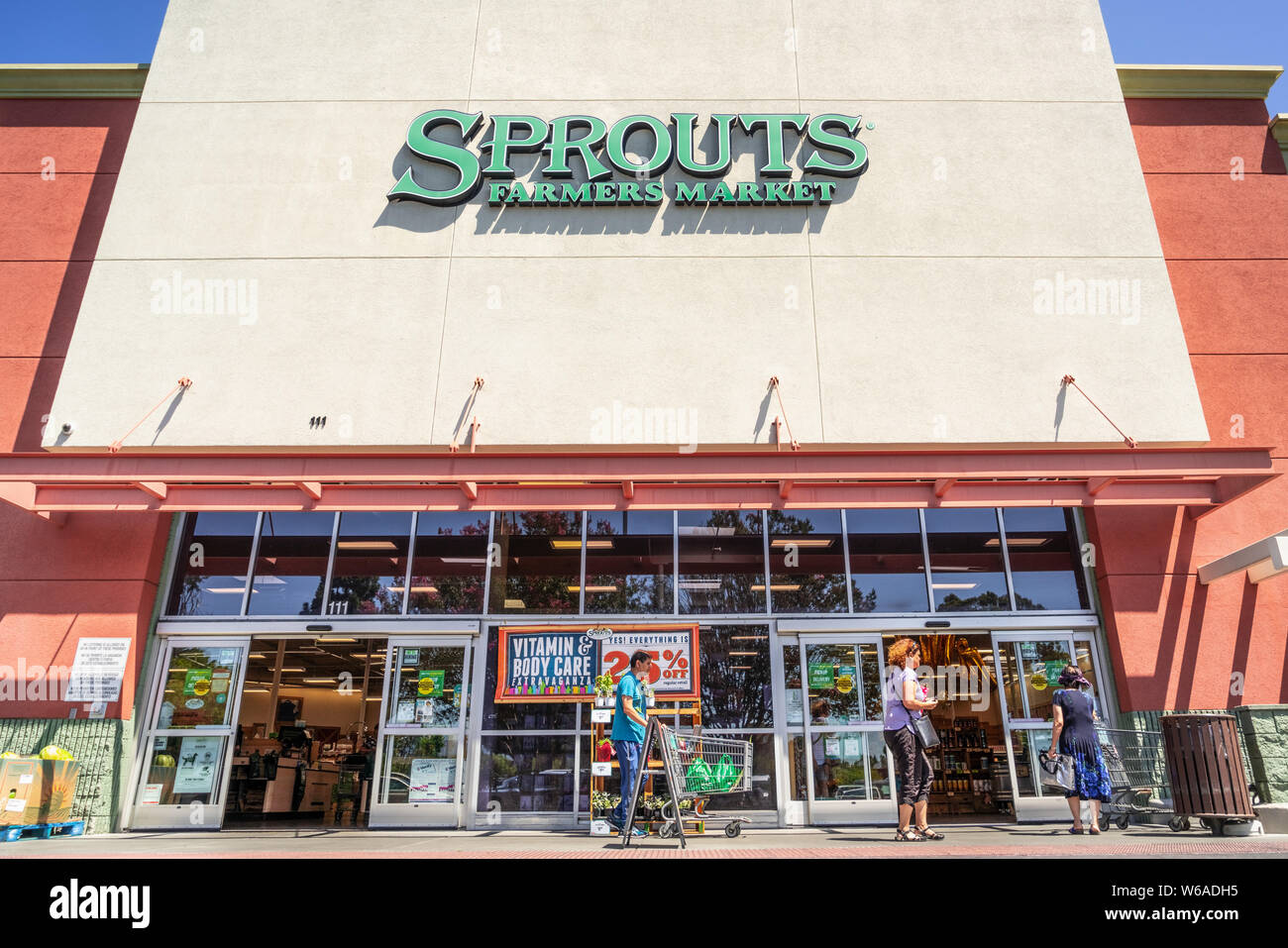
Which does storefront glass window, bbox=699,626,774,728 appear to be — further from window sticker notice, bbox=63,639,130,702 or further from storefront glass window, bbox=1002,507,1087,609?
window sticker notice, bbox=63,639,130,702

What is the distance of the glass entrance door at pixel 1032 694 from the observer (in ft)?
33.6

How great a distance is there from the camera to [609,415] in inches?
413

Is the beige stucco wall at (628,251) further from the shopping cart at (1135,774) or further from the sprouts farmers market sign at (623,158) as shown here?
the shopping cart at (1135,774)

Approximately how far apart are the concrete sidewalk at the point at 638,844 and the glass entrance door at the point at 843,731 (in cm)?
39

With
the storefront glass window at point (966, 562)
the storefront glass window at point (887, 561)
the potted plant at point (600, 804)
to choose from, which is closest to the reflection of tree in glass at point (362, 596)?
the potted plant at point (600, 804)

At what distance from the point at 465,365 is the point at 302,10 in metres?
6.79

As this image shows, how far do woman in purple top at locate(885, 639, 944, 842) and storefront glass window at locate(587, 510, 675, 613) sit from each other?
359 cm

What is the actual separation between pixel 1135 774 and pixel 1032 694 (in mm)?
1430

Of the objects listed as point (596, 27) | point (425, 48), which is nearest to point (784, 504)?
point (596, 27)

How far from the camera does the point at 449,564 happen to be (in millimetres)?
11273

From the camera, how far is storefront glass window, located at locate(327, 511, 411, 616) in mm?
11031

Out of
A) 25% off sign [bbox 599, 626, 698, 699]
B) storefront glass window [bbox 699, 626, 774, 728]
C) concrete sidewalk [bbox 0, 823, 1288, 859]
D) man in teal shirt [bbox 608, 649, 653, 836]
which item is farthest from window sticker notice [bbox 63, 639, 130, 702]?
storefront glass window [bbox 699, 626, 774, 728]
